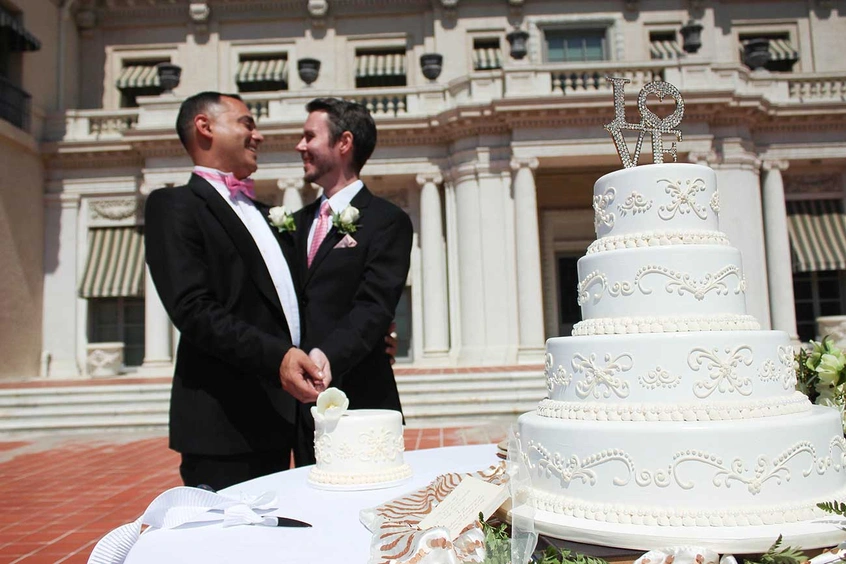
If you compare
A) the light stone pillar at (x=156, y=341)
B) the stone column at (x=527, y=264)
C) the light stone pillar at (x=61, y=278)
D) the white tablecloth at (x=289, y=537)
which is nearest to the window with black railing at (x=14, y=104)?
the light stone pillar at (x=61, y=278)

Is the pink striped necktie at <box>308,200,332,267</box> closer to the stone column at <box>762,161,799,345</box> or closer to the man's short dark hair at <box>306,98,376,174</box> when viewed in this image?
the man's short dark hair at <box>306,98,376,174</box>

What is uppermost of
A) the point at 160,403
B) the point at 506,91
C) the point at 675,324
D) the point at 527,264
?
the point at 506,91

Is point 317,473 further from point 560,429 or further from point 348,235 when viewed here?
point 348,235

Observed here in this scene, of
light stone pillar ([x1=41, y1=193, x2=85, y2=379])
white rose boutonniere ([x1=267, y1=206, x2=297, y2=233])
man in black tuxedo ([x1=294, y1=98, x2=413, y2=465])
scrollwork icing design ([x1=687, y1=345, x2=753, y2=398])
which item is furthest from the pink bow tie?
light stone pillar ([x1=41, y1=193, x2=85, y2=379])

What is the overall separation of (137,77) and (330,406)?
1880 cm

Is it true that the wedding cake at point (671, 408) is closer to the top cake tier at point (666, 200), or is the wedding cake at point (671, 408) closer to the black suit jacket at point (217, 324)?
the top cake tier at point (666, 200)

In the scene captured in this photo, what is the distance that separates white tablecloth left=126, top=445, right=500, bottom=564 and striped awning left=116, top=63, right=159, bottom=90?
18419mm

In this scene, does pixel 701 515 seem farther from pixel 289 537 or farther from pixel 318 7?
pixel 318 7

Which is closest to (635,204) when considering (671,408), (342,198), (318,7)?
(671,408)

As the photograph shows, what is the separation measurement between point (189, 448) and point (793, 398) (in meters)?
2.35

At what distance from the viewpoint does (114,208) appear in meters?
17.5

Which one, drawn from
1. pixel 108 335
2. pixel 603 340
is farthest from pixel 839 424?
pixel 108 335

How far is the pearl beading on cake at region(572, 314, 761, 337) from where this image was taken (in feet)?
6.95

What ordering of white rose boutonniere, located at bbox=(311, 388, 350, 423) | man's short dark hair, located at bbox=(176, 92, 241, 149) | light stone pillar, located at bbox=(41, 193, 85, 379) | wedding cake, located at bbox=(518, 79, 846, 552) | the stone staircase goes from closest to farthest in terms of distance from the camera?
wedding cake, located at bbox=(518, 79, 846, 552) → white rose boutonniere, located at bbox=(311, 388, 350, 423) → man's short dark hair, located at bbox=(176, 92, 241, 149) → the stone staircase → light stone pillar, located at bbox=(41, 193, 85, 379)
